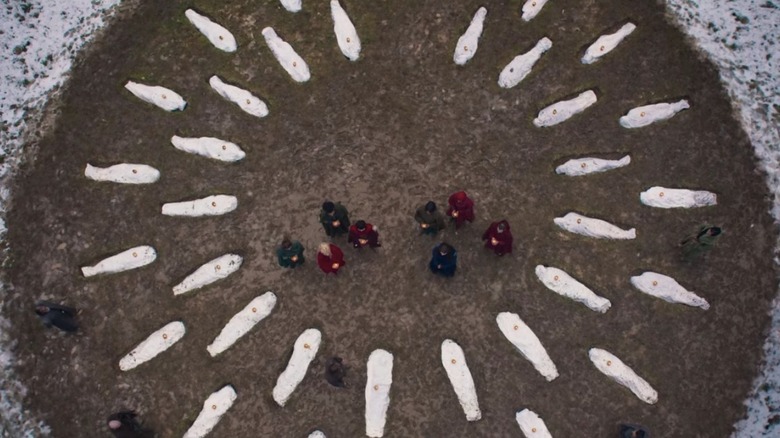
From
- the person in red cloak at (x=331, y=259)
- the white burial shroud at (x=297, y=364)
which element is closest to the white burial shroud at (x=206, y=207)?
the person in red cloak at (x=331, y=259)

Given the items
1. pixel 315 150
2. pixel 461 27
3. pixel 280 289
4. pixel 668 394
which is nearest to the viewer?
pixel 668 394

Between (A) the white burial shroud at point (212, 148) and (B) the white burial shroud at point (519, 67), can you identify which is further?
(B) the white burial shroud at point (519, 67)

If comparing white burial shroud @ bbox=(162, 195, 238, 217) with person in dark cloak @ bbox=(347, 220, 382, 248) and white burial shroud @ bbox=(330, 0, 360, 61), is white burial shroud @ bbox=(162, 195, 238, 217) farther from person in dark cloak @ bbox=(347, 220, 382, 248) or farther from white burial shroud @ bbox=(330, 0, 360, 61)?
white burial shroud @ bbox=(330, 0, 360, 61)

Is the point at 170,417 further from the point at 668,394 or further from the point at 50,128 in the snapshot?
the point at 668,394

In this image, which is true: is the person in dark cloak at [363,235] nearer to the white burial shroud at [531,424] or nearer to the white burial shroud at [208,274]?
the white burial shroud at [208,274]

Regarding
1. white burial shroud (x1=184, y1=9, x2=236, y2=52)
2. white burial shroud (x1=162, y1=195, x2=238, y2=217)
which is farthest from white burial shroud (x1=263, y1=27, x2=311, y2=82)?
white burial shroud (x1=162, y1=195, x2=238, y2=217)

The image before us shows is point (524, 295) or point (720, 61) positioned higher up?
point (720, 61)

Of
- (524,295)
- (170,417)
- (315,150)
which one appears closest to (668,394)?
(524,295)
